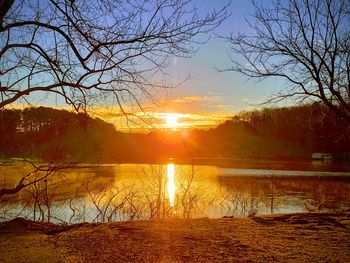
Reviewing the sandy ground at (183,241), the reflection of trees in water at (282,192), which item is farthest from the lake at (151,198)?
the sandy ground at (183,241)

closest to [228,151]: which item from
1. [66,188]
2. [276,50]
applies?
[66,188]

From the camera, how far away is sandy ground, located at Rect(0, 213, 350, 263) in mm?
5449

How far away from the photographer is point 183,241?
6.20 metres

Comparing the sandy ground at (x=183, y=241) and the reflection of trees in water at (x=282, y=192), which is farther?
the reflection of trees in water at (x=282, y=192)

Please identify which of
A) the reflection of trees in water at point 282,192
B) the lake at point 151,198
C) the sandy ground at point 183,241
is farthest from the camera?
the reflection of trees in water at point 282,192

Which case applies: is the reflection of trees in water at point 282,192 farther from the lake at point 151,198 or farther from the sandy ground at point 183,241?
the sandy ground at point 183,241

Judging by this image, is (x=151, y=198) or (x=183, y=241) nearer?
(x=183, y=241)

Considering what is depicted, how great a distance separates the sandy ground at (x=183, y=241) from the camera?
17.9 ft

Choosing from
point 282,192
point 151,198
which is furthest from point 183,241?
point 282,192

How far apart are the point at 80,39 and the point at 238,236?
12.7 ft

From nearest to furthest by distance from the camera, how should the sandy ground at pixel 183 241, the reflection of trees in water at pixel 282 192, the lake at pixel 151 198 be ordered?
1. the sandy ground at pixel 183 241
2. the lake at pixel 151 198
3. the reflection of trees in water at pixel 282 192

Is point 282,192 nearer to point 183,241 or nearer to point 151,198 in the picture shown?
point 151,198

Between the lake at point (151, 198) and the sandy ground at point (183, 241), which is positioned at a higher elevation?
the sandy ground at point (183, 241)

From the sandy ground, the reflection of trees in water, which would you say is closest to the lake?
the reflection of trees in water
